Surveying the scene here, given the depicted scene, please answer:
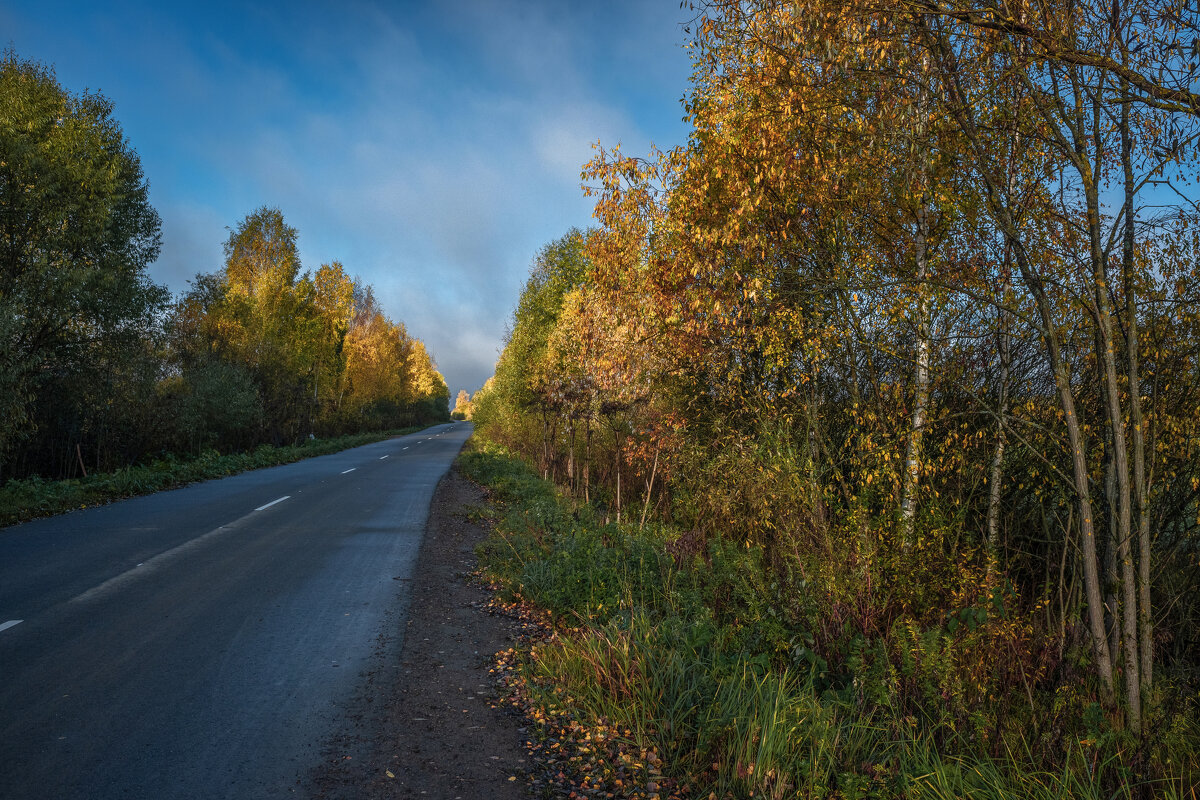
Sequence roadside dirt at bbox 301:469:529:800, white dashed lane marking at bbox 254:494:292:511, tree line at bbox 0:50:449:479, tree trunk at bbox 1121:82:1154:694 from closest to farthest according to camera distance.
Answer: roadside dirt at bbox 301:469:529:800, tree trunk at bbox 1121:82:1154:694, white dashed lane marking at bbox 254:494:292:511, tree line at bbox 0:50:449:479

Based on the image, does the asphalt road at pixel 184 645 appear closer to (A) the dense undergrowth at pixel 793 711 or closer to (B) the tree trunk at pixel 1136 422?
(A) the dense undergrowth at pixel 793 711

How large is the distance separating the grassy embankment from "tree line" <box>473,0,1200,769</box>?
34.5 feet

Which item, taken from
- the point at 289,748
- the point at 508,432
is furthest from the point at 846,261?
the point at 508,432

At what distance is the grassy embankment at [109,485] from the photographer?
37.5 ft

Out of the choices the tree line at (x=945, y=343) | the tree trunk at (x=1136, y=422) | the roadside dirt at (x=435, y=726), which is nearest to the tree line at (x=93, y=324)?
the roadside dirt at (x=435, y=726)

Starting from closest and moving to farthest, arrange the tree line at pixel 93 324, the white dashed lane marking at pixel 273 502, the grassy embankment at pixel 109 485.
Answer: the grassy embankment at pixel 109 485, the white dashed lane marking at pixel 273 502, the tree line at pixel 93 324

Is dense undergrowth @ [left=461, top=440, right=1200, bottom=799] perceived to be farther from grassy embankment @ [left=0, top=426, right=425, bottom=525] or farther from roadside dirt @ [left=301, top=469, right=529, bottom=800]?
grassy embankment @ [left=0, top=426, right=425, bottom=525]

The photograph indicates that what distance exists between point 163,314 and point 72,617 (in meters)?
16.1

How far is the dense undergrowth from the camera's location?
3652 millimetres

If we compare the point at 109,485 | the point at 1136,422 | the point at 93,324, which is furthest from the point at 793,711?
the point at 93,324

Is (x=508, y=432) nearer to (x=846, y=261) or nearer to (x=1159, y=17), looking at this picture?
(x=846, y=261)

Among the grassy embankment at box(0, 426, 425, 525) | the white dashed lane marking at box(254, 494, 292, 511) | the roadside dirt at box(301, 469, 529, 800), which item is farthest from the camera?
the white dashed lane marking at box(254, 494, 292, 511)

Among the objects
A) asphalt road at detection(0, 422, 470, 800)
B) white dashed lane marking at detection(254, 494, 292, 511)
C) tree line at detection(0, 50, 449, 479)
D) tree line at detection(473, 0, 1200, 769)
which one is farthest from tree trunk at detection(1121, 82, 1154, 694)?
tree line at detection(0, 50, 449, 479)

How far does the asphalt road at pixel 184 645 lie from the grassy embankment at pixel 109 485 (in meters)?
0.70
